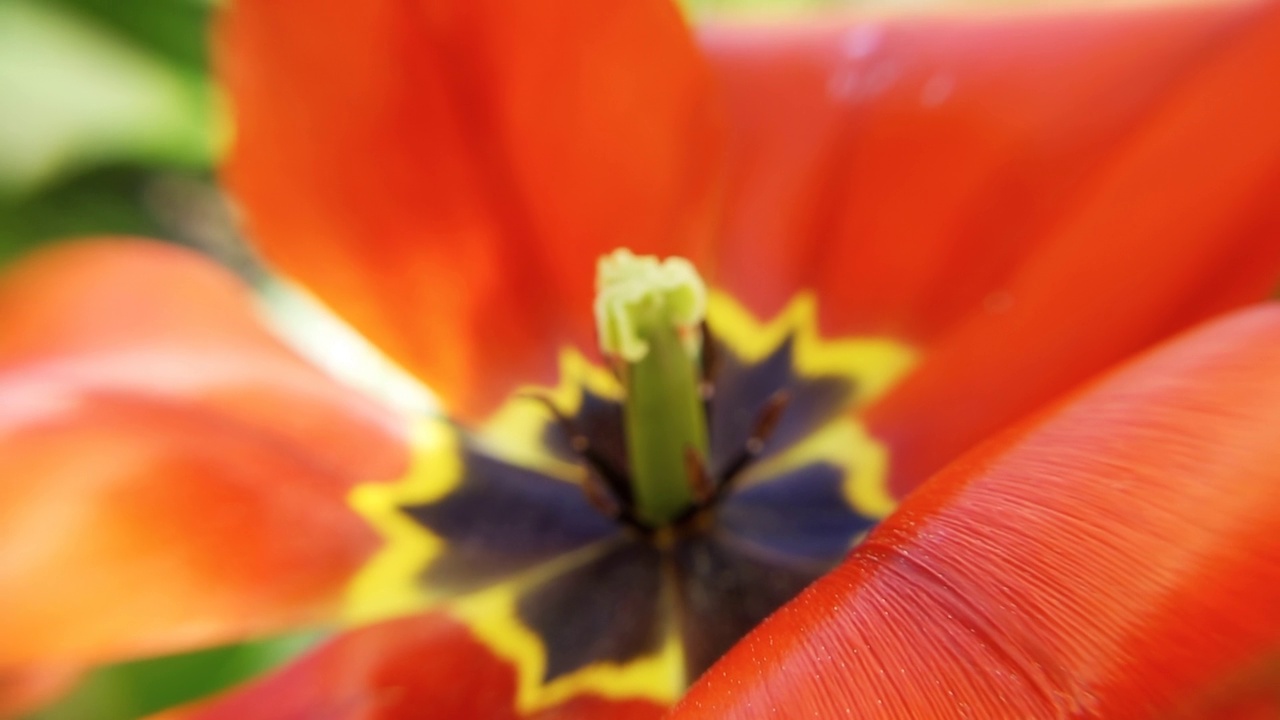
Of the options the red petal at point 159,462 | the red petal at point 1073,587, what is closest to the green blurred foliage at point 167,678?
the red petal at point 159,462

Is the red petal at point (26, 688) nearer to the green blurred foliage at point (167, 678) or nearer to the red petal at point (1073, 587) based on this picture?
the green blurred foliage at point (167, 678)

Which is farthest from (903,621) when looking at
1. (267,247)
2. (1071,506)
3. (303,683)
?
(267,247)

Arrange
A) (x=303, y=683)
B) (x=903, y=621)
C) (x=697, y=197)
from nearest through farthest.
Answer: (x=903, y=621)
(x=303, y=683)
(x=697, y=197)

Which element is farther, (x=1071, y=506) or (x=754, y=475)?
(x=754, y=475)

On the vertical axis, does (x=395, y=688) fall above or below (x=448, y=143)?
below

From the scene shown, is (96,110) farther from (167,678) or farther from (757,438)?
(757,438)

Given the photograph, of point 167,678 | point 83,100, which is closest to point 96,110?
point 83,100

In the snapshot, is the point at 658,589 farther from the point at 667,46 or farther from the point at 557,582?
the point at 667,46

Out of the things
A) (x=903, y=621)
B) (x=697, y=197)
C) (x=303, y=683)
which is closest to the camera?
(x=903, y=621)
